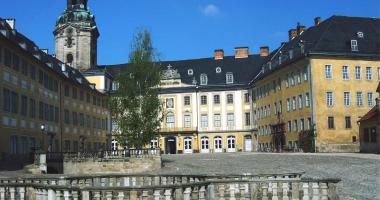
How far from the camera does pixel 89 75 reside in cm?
6341

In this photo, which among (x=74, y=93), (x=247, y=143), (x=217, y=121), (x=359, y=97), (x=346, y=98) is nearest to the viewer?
(x=346, y=98)

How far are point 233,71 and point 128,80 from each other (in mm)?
34416

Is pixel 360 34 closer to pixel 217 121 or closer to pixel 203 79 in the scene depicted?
pixel 217 121

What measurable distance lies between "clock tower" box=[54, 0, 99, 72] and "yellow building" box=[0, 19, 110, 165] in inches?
373

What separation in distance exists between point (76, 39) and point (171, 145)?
18432 millimetres

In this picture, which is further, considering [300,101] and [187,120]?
[187,120]

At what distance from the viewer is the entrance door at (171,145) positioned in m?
65.3

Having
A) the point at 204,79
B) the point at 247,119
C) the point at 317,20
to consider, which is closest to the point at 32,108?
the point at 317,20

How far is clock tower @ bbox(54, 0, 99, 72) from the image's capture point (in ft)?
213

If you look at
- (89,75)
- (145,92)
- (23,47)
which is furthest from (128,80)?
(89,75)

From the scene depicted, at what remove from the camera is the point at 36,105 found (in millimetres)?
37625

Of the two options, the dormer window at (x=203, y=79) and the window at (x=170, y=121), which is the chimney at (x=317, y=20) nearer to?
the dormer window at (x=203, y=79)

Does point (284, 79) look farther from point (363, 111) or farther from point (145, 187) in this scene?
point (145, 187)

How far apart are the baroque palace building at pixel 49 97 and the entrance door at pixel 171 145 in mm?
7877
